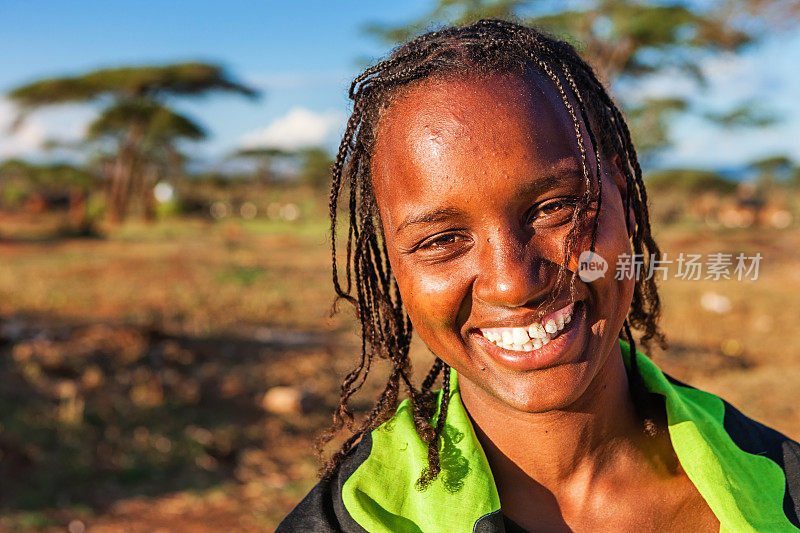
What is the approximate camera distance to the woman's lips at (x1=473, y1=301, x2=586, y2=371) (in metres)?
1.26

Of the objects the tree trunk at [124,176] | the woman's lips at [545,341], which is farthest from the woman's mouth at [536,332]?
the tree trunk at [124,176]

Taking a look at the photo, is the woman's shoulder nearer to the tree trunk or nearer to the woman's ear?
the woman's ear

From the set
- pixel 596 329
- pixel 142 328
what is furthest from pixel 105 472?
pixel 596 329

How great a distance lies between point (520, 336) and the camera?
1270 millimetres

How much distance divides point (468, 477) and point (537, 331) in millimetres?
301

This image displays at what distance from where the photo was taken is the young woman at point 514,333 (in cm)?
123

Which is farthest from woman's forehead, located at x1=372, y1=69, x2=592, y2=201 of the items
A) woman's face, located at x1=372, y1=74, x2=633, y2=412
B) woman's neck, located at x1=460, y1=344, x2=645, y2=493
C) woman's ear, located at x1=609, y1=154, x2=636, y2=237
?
woman's neck, located at x1=460, y1=344, x2=645, y2=493

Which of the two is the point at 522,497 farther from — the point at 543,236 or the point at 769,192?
the point at 769,192

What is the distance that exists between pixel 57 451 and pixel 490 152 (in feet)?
13.1

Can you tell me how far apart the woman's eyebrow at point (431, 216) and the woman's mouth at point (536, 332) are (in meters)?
0.22

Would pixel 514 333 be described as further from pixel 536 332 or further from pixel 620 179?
pixel 620 179

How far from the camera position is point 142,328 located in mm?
5938

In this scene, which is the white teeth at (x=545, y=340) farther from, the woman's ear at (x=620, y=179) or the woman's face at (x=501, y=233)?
the woman's ear at (x=620, y=179)

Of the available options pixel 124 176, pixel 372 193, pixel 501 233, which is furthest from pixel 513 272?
pixel 124 176
